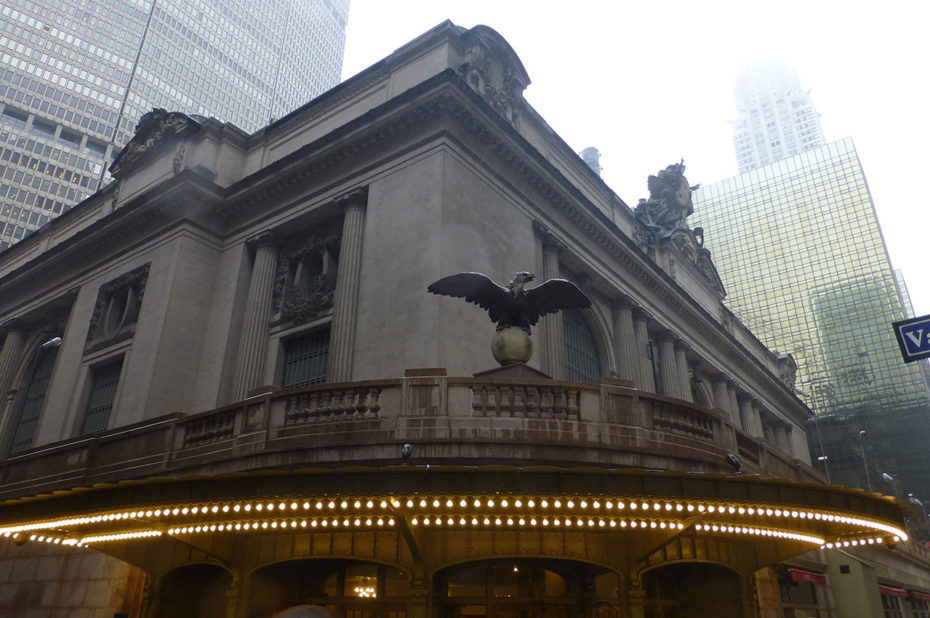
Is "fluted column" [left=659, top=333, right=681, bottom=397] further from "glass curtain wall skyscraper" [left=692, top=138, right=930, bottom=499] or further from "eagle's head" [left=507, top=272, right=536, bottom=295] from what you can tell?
"glass curtain wall skyscraper" [left=692, top=138, right=930, bottom=499]

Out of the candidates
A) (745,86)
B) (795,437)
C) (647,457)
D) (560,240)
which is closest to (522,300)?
(647,457)

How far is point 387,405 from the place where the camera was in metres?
12.9

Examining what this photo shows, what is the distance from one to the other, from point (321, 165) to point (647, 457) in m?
15.8

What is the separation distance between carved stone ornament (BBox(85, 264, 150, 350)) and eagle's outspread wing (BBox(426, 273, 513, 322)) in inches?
611

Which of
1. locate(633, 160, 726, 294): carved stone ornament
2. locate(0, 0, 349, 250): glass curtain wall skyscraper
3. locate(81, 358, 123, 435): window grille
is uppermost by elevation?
locate(0, 0, 349, 250): glass curtain wall skyscraper

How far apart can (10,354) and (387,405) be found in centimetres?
2800

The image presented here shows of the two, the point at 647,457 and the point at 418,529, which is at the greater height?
the point at 647,457

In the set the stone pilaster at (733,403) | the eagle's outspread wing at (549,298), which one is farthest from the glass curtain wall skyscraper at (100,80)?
the eagle's outspread wing at (549,298)

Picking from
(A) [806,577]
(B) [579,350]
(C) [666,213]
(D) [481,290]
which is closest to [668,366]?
(B) [579,350]

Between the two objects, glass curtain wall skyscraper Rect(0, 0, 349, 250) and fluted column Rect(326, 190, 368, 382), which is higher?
glass curtain wall skyscraper Rect(0, 0, 349, 250)

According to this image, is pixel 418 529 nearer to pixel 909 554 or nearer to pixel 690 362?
pixel 690 362

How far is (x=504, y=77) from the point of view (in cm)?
2500

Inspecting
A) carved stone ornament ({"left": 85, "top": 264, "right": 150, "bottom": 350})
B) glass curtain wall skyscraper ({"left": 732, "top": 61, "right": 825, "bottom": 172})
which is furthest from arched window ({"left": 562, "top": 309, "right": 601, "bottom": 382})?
glass curtain wall skyscraper ({"left": 732, "top": 61, "right": 825, "bottom": 172})

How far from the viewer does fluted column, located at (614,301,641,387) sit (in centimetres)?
2906
